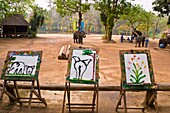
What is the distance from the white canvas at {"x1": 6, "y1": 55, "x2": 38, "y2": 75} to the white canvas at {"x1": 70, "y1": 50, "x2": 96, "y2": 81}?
29.3 inches

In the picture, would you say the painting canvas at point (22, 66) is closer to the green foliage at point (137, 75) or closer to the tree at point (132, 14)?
the green foliage at point (137, 75)

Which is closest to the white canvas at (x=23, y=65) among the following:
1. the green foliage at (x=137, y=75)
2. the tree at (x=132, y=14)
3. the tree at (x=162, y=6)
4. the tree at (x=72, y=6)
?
the green foliage at (x=137, y=75)

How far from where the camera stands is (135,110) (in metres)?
Answer: 4.15

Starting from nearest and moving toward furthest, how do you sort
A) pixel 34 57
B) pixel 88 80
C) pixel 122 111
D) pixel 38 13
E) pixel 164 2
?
pixel 88 80 < pixel 34 57 < pixel 122 111 < pixel 164 2 < pixel 38 13

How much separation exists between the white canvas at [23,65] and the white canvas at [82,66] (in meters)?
0.75

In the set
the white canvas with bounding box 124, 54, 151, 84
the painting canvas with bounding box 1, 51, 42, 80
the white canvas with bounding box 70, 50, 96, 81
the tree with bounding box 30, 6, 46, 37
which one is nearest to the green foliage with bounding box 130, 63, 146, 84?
the white canvas with bounding box 124, 54, 151, 84

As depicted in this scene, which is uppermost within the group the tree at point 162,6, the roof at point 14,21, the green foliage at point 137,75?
the tree at point 162,6

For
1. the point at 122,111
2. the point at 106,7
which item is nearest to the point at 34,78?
the point at 122,111

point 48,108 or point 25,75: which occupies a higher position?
point 25,75

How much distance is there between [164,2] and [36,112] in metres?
15.6

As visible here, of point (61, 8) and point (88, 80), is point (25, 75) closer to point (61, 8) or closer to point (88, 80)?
point (88, 80)

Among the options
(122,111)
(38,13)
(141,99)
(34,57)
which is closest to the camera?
(34,57)

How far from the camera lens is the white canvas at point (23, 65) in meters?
3.71

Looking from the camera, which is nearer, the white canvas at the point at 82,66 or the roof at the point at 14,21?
the white canvas at the point at 82,66
